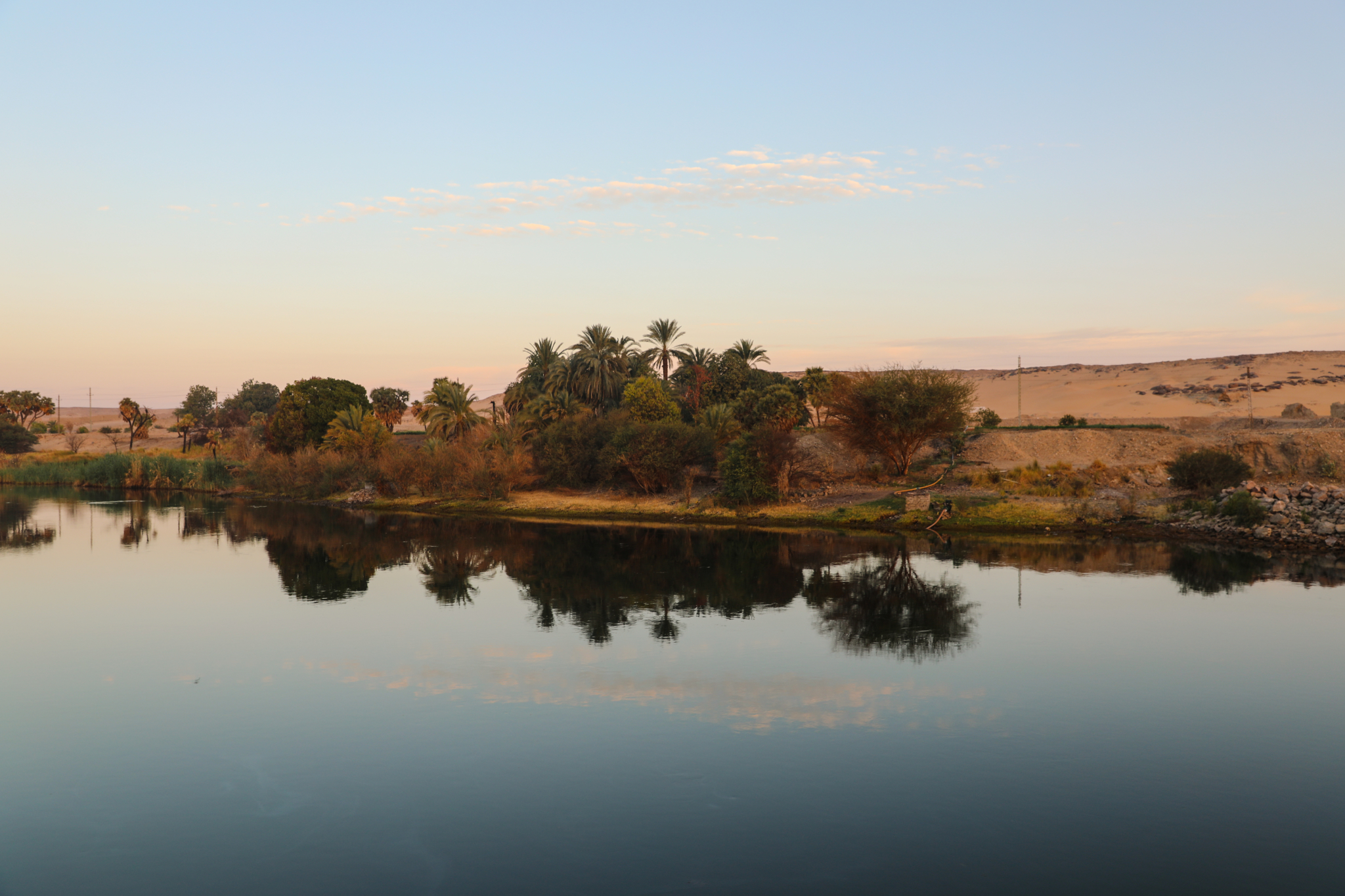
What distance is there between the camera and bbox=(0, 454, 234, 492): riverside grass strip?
6912cm

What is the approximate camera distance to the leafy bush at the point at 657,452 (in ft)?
151

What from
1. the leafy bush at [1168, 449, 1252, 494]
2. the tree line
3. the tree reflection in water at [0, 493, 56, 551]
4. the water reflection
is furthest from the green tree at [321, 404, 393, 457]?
the leafy bush at [1168, 449, 1252, 494]

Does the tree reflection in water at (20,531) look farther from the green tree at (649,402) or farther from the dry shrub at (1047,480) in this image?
the dry shrub at (1047,480)

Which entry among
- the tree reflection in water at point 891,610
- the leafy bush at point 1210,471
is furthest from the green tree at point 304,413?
the leafy bush at point 1210,471

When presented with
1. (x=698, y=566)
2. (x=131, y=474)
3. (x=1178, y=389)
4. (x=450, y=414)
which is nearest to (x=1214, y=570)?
(x=698, y=566)

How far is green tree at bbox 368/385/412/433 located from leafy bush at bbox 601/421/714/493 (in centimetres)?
8021

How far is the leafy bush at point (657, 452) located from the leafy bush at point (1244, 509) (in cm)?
2324

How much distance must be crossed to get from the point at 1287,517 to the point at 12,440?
10994 cm

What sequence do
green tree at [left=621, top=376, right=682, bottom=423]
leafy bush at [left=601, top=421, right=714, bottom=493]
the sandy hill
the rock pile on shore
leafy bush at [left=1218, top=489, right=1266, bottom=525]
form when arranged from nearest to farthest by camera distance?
the rock pile on shore, leafy bush at [left=1218, top=489, right=1266, bottom=525], leafy bush at [left=601, top=421, right=714, bottom=493], green tree at [left=621, top=376, right=682, bottom=423], the sandy hill

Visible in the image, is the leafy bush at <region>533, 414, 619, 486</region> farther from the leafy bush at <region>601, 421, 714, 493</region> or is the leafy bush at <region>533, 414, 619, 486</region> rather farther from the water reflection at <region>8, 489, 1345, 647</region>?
the water reflection at <region>8, 489, 1345, 647</region>

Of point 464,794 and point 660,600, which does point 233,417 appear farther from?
point 464,794

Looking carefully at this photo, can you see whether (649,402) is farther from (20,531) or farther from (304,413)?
(20,531)

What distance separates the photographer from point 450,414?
61656 mm

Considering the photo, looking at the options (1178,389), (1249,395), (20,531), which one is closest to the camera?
(20,531)
